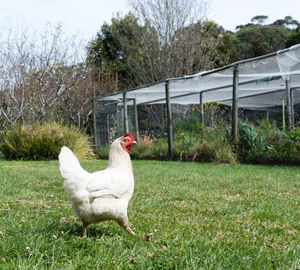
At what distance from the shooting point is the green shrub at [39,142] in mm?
11250

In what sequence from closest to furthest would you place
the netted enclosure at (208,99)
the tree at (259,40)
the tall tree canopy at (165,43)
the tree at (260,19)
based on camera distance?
the netted enclosure at (208,99)
the tall tree canopy at (165,43)
the tree at (259,40)
the tree at (260,19)

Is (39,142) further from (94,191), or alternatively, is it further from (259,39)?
(259,39)

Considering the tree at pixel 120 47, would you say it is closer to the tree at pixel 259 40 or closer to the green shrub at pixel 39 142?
the green shrub at pixel 39 142

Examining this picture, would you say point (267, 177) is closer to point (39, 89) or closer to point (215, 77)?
point (215, 77)

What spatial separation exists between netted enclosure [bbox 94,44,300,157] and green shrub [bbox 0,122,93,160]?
216cm

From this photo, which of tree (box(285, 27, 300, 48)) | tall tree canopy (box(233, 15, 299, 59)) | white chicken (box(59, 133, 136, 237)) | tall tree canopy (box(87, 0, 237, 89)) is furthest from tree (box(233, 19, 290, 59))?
white chicken (box(59, 133, 136, 237))

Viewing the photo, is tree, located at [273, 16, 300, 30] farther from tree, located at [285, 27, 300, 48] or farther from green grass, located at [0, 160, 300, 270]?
green grass, located at [0, 160, 300, 270]

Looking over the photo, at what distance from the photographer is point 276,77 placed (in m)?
8.99

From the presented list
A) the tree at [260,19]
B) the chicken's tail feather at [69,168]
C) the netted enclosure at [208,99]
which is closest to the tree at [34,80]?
the netted enclosure at [208,99]

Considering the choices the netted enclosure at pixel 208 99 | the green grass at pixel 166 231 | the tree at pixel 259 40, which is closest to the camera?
the green grass at pixel 166 231

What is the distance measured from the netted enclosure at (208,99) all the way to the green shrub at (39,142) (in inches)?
85.2

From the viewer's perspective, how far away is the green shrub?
11250 millimetres

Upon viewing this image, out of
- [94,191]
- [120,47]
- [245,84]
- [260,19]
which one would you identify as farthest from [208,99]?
[260,19]

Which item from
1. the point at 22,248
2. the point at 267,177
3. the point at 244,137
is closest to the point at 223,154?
the point at 244,137
